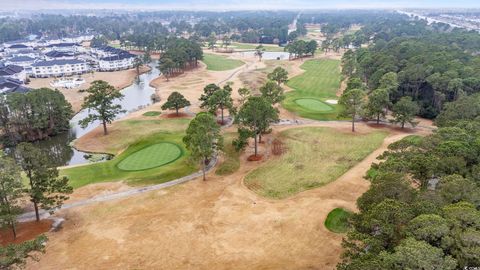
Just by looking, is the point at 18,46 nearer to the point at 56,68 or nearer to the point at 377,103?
the point at 56,68

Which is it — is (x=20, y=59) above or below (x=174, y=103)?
above

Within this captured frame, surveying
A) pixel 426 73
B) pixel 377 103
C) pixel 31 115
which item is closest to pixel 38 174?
pixel 31 115

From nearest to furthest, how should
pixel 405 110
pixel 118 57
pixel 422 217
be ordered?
pixel 422 217, pixel 405 110, pixel 118 57

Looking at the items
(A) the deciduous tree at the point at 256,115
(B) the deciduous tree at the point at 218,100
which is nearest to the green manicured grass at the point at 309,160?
(A) the deciduous tree at the point at 256,115

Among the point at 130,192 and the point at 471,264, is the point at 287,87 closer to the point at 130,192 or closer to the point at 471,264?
the point at 130,192

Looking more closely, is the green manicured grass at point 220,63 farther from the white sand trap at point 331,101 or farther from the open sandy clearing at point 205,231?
the open sandy clearing at point 205,231

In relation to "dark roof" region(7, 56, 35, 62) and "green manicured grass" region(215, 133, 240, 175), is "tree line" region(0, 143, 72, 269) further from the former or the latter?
"dark roof" region(7, 56, 35, 62)

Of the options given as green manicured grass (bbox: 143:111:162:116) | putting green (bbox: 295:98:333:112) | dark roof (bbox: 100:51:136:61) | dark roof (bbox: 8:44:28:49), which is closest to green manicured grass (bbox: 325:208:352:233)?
putting green (bbox: 295:98:333:112)
